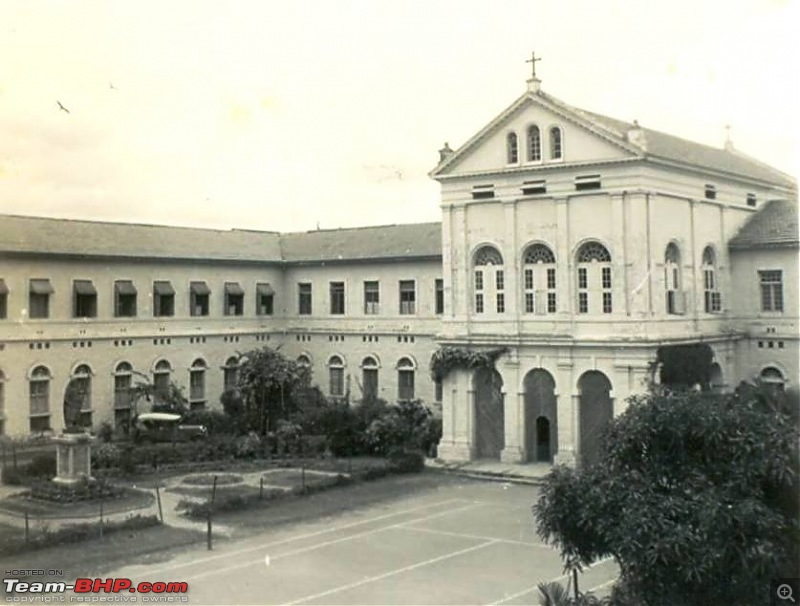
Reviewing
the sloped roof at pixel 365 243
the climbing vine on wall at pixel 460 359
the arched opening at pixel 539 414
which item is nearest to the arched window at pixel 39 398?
the sloped roof at pixel 365 243

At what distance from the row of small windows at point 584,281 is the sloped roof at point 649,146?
330cm

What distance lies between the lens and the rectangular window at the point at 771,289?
35.3m

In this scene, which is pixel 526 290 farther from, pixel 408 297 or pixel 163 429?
pixel 163 429

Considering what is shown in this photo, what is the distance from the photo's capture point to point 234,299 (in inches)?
1843

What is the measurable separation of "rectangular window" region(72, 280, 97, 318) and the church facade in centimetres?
6

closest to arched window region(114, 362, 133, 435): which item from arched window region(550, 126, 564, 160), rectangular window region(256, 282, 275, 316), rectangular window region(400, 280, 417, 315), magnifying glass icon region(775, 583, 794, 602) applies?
rectangular window region(256, 282, 275, 316)

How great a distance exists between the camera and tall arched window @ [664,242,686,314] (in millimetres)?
33781

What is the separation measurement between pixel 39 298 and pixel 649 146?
24.0 meters

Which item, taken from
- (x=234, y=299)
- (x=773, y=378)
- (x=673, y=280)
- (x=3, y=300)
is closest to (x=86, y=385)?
(x=3, y=300)

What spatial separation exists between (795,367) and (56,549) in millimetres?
24519

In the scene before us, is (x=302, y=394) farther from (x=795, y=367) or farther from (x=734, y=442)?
(x=734, y=442)

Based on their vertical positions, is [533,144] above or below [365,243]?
above


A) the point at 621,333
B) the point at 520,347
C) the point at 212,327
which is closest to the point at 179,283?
the point at 212,327

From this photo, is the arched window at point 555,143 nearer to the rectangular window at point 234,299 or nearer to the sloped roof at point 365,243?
the sloped roof at point 365,243
